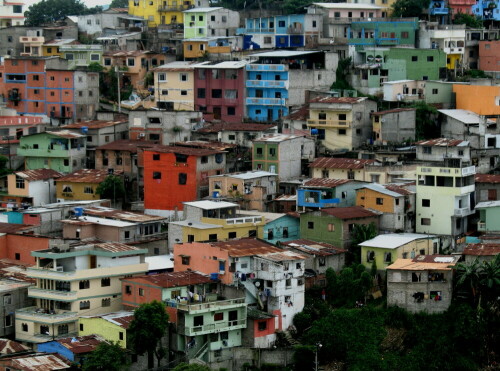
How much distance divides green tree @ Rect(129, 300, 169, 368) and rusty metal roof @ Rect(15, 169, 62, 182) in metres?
13.8

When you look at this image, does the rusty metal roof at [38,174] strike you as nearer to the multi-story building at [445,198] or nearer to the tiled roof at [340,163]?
the tiled roof at [340,163]

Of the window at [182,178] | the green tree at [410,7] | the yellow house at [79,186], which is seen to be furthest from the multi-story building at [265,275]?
the green tree at [410,7]

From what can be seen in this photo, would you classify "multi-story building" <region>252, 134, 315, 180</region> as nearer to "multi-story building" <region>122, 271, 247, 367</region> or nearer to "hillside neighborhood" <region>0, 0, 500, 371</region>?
"hillside neighborhood" <region>0, 0, 500, 371</region>

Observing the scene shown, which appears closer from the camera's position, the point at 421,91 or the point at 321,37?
the point at 421,91

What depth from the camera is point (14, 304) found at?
131ft

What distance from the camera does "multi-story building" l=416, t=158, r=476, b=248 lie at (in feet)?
142

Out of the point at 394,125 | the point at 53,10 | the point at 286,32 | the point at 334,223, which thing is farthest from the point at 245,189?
the point at 53,10

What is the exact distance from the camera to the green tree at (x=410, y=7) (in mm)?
59188

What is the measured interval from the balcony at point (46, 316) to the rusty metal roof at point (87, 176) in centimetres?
1069

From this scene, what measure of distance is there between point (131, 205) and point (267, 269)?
11.2 m

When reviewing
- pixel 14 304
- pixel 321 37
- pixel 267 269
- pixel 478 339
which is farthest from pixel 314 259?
pixel 321 37

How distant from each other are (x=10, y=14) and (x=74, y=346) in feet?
109

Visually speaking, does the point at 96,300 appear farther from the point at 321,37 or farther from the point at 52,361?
the point at 321,37

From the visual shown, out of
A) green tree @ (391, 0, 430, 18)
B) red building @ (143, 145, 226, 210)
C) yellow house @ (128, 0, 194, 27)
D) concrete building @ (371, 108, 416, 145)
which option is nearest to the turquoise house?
concrete building @ (371, 108, 416, 145)
